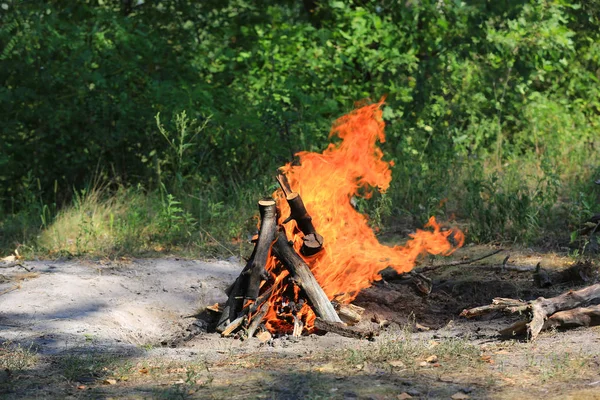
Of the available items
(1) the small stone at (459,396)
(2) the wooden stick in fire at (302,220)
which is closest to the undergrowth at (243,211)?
(2) the wooden stick in fire at (302,220)

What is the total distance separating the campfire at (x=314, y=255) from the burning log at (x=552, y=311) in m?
0.93

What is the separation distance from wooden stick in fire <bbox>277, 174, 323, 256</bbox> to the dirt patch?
0.60 metres

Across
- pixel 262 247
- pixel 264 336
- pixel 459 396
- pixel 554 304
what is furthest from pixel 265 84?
pixel 459 396

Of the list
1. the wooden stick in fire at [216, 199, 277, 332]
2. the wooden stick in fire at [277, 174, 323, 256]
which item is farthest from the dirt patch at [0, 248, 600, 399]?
the wooden stick in fire at [277, 174, 323, 256]

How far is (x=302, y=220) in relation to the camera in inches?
247

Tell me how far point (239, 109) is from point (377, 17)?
2479 millimetres

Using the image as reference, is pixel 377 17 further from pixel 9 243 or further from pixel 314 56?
pixel 9 243

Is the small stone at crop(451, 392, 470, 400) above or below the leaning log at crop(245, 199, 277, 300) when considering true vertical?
below

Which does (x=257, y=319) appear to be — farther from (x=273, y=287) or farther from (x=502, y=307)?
(x=502, y=307)

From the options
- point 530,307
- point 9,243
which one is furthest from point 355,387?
point 9,243

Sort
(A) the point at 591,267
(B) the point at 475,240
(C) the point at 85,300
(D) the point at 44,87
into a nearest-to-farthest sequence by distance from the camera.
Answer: (C) the point at 85,300 → (A) the point at 591,267 → (B) the point at 475,240 → (D) the point at 44,87

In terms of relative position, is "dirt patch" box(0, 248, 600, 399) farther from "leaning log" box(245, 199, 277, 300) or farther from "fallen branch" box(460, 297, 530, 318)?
"leaning log" box(245, 199, 277, 300)

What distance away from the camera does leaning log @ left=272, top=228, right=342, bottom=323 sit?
235 inches

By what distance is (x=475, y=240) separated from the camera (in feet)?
27.0
